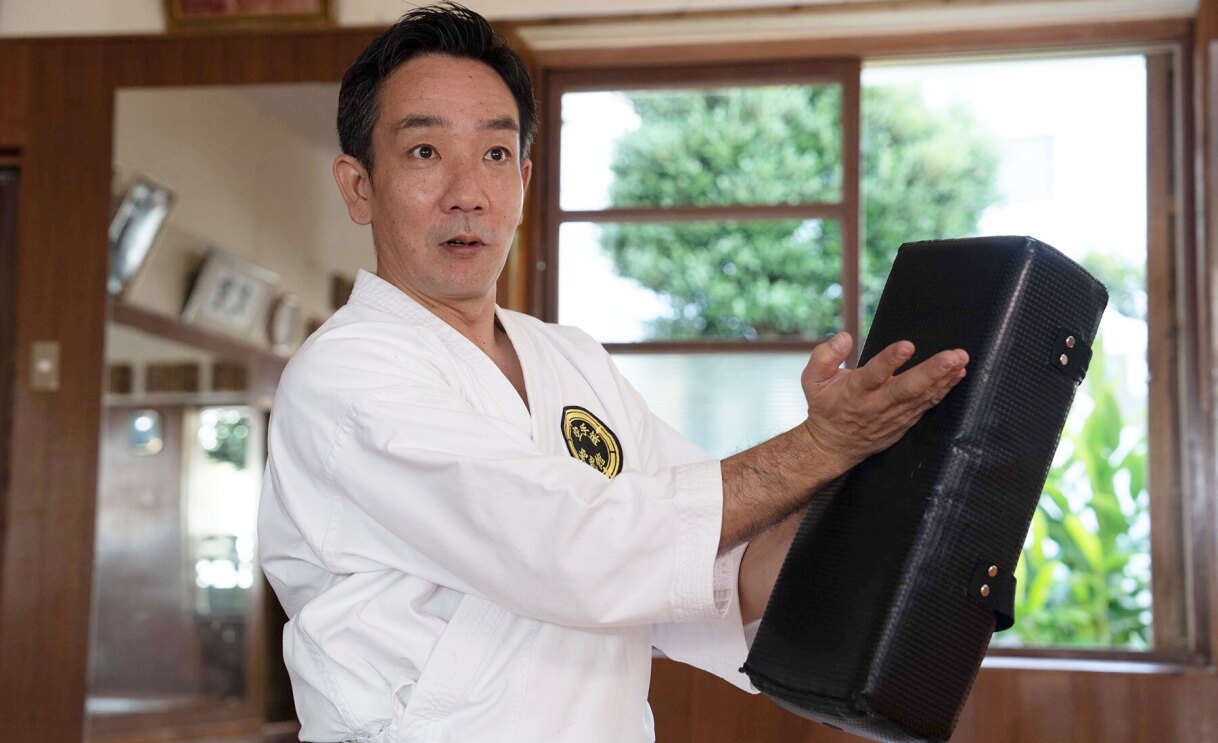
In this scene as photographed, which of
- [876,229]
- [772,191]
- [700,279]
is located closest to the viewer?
[700,279]

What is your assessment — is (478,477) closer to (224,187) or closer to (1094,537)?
(224,187)

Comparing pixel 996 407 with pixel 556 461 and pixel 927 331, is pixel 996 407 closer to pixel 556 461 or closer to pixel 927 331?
pixel 927 331

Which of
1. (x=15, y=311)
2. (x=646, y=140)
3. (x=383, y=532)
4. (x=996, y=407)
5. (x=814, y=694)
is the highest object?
(x=646, y=140)

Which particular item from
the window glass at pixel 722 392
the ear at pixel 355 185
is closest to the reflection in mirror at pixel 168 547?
the window glass at pixel 722 392

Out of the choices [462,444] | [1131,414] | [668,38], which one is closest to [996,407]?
[462,444]

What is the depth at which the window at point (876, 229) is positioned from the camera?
3.26 meters

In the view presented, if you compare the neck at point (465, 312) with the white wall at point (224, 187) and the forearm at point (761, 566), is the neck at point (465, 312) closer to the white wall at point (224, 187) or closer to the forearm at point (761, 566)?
the forearm at point (761, 566)

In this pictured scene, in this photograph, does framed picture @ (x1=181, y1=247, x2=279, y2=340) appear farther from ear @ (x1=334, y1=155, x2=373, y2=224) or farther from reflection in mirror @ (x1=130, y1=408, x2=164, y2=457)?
ear @ (x1=334, y1=155, x2=373, y2=224)

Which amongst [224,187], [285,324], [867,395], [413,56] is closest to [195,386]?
[285,324]

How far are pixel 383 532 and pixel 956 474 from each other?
57cm

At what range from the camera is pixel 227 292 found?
350 centimetres

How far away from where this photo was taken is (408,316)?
145 centimetres

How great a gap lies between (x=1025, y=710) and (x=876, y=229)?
424 centimetres

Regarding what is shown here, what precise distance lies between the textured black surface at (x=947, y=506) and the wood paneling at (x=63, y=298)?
2.53 m
